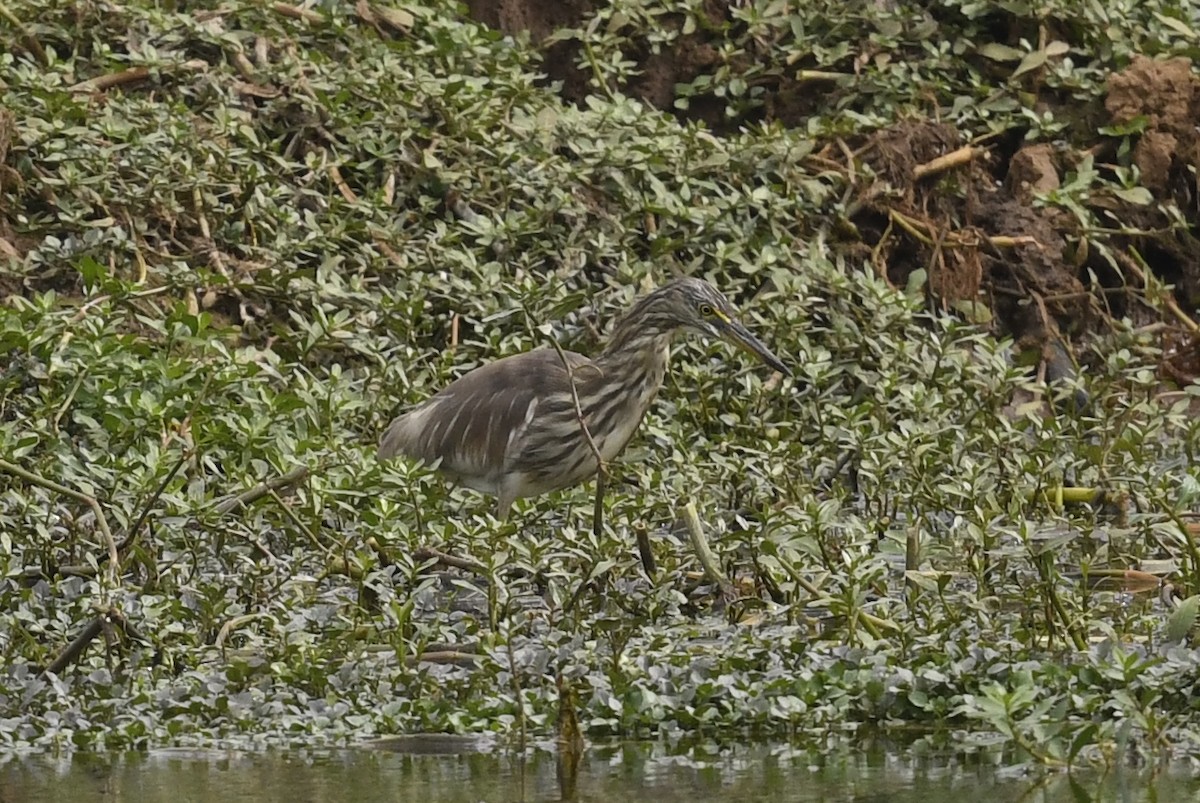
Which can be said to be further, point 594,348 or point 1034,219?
point 1034,219

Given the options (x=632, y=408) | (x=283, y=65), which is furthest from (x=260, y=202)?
(x=632, y=408)

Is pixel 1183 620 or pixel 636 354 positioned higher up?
pixel 636 354

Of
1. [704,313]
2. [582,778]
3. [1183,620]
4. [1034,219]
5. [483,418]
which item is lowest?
[582,778]

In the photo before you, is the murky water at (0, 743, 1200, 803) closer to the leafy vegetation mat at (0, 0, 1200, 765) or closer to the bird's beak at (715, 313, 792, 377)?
the leafy vegetation mat at (0, 0, 1200, 765)

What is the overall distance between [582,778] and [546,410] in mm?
3339

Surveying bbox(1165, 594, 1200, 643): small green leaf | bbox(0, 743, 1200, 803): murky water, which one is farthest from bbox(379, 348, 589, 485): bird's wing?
bbox(1165, 594, 1200, 643): small green leaf

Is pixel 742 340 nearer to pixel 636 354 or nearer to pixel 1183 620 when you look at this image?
pixel 636 354

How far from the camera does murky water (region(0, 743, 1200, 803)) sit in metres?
5.12

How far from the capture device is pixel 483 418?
8500mm

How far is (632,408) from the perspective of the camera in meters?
8.73

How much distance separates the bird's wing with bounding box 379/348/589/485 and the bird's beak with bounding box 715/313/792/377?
0.73 metres

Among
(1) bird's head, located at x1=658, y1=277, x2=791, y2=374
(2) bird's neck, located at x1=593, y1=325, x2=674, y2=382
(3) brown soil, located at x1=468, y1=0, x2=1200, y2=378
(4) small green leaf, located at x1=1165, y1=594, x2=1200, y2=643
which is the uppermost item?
(3) brown soil, located at x1=468, y1=0, x2=1200, y2=378

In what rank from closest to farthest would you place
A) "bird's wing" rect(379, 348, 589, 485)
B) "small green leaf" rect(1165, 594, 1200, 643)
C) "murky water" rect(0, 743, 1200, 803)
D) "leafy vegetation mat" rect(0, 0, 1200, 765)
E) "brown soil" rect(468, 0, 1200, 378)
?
"murky water" rect(0, 743, 1200, 803)
"small green leaf" rect(1165, 594, 1200, 643)
"leafy vegetation mat" rect(0, 0, 1200, 765)
"bird's wing" rect(379, 348, 589, 485)
"brown soil" rect(468, 0, 1200, 378)

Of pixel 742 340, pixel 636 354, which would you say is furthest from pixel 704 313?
pixel 636 354
